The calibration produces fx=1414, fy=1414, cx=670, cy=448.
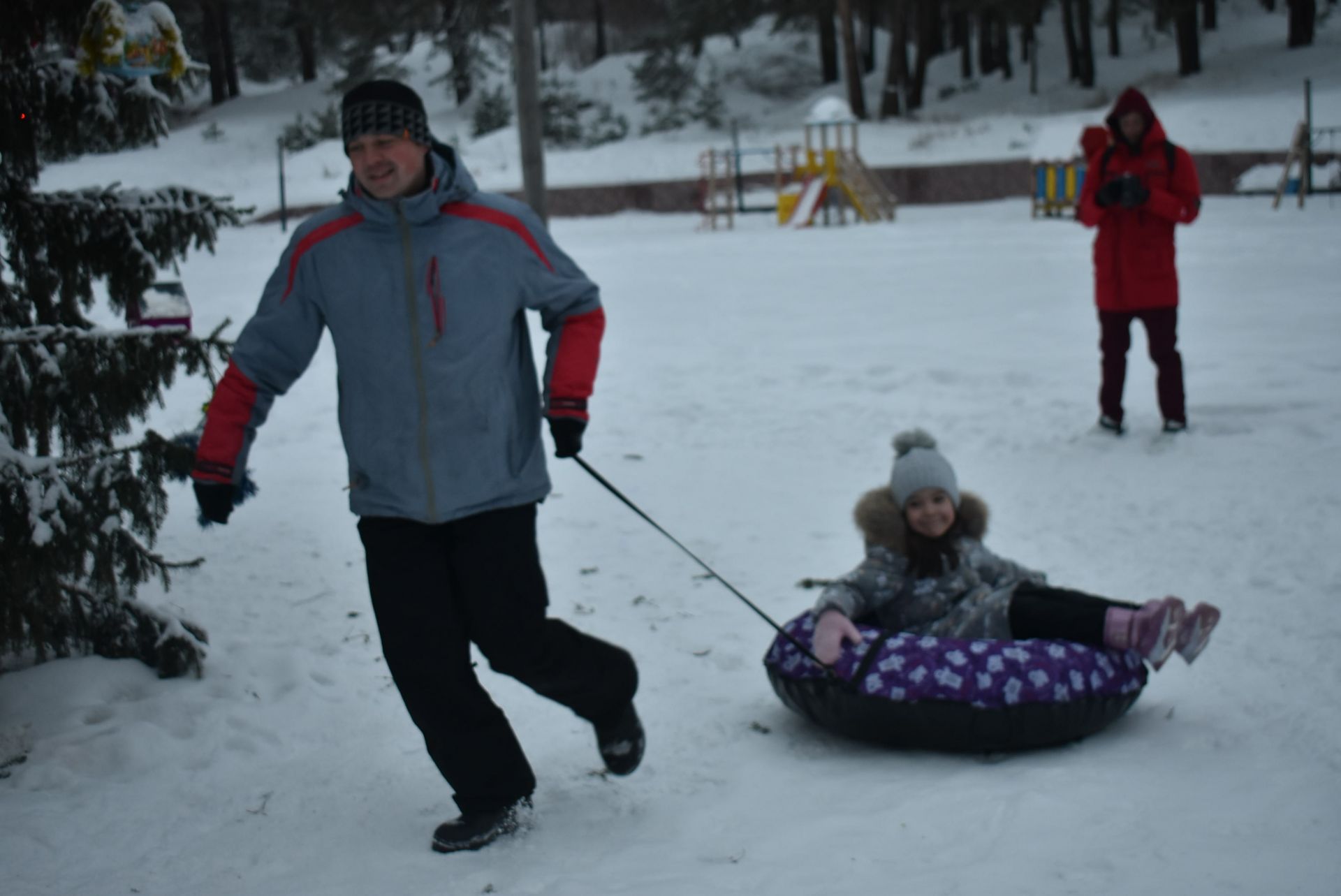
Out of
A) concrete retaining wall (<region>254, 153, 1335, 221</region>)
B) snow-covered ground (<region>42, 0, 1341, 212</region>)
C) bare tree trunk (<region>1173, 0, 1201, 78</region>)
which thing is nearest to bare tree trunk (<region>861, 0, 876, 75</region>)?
snow-covered ground (<region>42, 0, 1341, 212</region>)

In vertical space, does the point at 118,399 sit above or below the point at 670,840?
above

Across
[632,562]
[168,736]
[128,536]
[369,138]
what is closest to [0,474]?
[128,536]

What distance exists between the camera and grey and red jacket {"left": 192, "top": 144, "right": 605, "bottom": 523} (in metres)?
3.20

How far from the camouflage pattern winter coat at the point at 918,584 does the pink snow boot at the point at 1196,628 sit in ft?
1.65

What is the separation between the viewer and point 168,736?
4.06 m

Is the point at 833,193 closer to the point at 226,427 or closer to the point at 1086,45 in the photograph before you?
the point at 1086,45

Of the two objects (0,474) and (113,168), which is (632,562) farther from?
(113,168)

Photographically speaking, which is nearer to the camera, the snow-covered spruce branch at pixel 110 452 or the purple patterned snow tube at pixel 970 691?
the purple patterned snow tube at pixel 970 691

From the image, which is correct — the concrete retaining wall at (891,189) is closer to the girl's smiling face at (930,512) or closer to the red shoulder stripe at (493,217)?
the girl's smiling face at (930,512)

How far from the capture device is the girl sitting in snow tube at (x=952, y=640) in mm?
3844

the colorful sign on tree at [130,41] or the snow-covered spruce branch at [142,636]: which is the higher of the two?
the colorful sign on tree at [130,41]

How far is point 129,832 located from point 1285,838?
2726 millimetres

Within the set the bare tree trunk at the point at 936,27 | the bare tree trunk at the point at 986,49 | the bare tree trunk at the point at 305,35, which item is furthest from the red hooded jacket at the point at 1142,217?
the bare tree trunk at the point at 305,35

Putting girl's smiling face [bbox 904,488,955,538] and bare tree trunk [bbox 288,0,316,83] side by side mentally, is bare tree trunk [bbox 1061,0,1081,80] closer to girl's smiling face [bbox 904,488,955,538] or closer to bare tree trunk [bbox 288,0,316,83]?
bare tree trunk [bbox 288,0,316,83]
